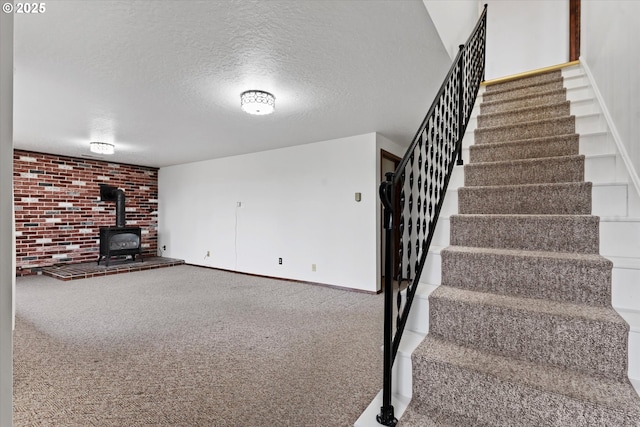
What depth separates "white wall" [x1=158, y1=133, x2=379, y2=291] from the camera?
440cm

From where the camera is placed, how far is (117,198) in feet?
20.5

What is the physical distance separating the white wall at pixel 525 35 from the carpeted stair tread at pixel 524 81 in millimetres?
1198

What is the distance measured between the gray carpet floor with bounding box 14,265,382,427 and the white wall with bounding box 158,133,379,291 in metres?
0.80

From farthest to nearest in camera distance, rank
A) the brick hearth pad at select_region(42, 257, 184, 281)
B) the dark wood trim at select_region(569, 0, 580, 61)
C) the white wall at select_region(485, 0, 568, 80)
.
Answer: the brick hearth pad at select_region(42, 257, 184, 281) < the white wall at select_region(485, 0, 568, 80) < the dark wood trim at select_region(569, 0, 580, 61)

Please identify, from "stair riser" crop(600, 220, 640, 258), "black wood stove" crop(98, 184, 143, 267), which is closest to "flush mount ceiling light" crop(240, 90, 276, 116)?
"stair riser" crop(600, 220, 640, 258)

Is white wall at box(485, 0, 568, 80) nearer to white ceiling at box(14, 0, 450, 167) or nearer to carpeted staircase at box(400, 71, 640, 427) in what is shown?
white ceiling at box(14, 0, 450, 167)

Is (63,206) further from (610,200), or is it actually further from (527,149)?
(610,200)

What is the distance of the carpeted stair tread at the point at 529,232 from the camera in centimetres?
155

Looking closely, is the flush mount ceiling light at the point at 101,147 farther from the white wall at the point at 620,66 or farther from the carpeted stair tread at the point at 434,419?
the white wall at the point at 620,66

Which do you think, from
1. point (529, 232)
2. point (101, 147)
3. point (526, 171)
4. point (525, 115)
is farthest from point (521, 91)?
point (101, 147)

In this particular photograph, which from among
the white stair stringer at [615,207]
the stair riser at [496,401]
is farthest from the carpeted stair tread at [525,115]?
the stair riser at [496,401]

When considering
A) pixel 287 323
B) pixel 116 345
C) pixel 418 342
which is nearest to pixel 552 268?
pixel 418 342

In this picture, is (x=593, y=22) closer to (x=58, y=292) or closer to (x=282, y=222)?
(x=282, y=222)

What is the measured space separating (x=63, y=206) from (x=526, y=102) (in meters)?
7.69
